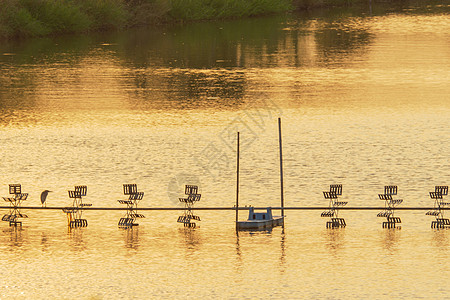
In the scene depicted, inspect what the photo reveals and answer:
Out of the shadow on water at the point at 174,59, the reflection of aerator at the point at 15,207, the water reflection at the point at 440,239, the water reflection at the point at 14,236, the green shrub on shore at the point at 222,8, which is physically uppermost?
the green shrub on shore at the point at 222,8

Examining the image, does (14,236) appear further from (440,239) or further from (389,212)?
(440,239)

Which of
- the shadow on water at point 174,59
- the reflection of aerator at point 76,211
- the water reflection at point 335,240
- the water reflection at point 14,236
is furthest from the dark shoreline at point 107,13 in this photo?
the water reflection at point 335,240

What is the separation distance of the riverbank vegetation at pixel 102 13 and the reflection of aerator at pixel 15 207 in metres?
68.2

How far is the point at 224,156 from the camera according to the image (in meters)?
57.3

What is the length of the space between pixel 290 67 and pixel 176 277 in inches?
2116

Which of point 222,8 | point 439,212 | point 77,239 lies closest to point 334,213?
point 439,212

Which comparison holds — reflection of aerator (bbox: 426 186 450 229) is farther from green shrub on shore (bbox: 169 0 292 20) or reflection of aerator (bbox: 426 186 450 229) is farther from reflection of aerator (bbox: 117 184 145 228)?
green shrub on shore (bbox: 169 0 292 20)

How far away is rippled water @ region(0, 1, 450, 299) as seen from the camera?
37750 millimetres

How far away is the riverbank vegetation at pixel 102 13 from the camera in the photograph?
371 ft

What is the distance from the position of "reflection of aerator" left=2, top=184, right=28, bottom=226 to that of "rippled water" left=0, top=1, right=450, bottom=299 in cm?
47

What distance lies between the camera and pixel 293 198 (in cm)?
4706

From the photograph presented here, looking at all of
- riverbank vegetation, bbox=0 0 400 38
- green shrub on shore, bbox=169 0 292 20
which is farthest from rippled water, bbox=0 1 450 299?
green shrub on shore, bbox=169 0 292 20

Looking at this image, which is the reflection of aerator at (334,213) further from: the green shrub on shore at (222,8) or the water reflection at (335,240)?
the green shrub on shore at (222,8)

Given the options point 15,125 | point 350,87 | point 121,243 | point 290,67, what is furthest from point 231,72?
point 121,243
